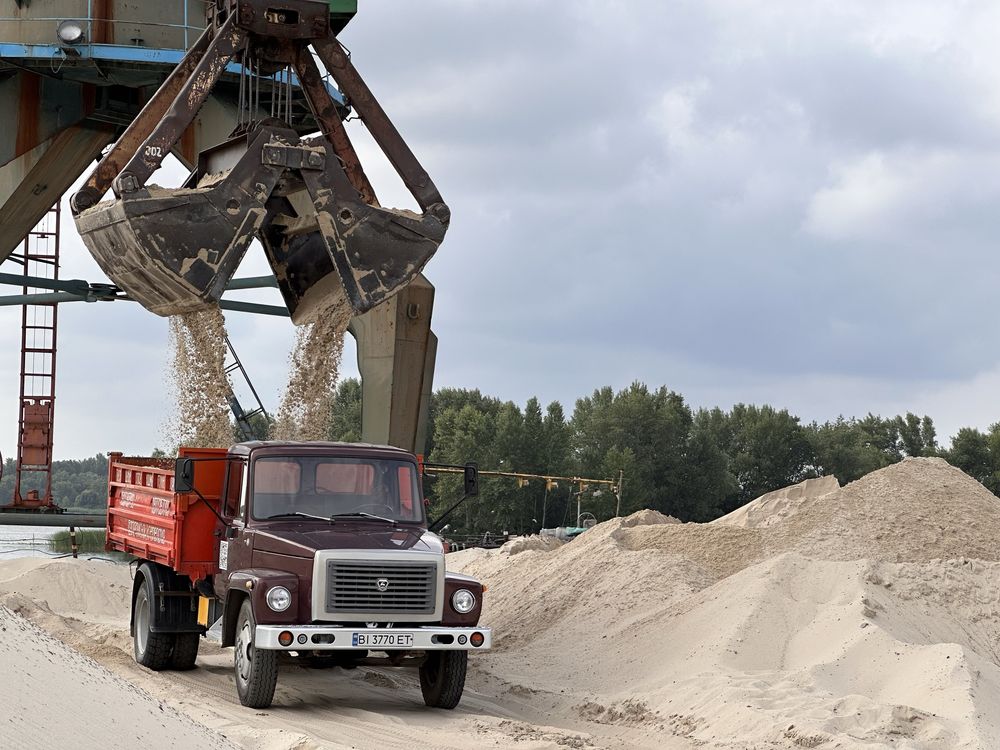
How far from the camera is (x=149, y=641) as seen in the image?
1294cm

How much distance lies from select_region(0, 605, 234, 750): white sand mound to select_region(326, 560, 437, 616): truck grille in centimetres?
210

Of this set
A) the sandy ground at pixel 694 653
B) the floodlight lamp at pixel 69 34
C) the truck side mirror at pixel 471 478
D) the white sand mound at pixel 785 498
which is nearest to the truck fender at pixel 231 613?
the sandy ground at pixel 694 653

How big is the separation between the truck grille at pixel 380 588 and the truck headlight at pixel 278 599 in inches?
12.4

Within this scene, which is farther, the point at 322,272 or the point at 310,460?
the point at 322,272

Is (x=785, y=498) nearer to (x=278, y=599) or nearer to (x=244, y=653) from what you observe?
(x=244, y=653)

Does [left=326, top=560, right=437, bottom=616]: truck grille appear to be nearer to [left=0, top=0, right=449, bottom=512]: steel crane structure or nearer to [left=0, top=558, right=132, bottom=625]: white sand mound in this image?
[left=0, top=0, right=449, bottom=512]: steel crane structure

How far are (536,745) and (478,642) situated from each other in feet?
4.70

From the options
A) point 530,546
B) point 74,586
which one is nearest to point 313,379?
point 74,586

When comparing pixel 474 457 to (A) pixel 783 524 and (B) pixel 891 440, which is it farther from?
(A) pixel 783 524

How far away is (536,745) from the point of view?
31.5 feet

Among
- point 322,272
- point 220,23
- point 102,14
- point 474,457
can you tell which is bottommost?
point 474,457

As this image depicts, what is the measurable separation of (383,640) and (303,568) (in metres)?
0.83

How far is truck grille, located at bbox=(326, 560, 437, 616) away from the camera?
34.1 feet

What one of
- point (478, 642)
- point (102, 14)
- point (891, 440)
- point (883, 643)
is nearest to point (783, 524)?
point (883, 643)
